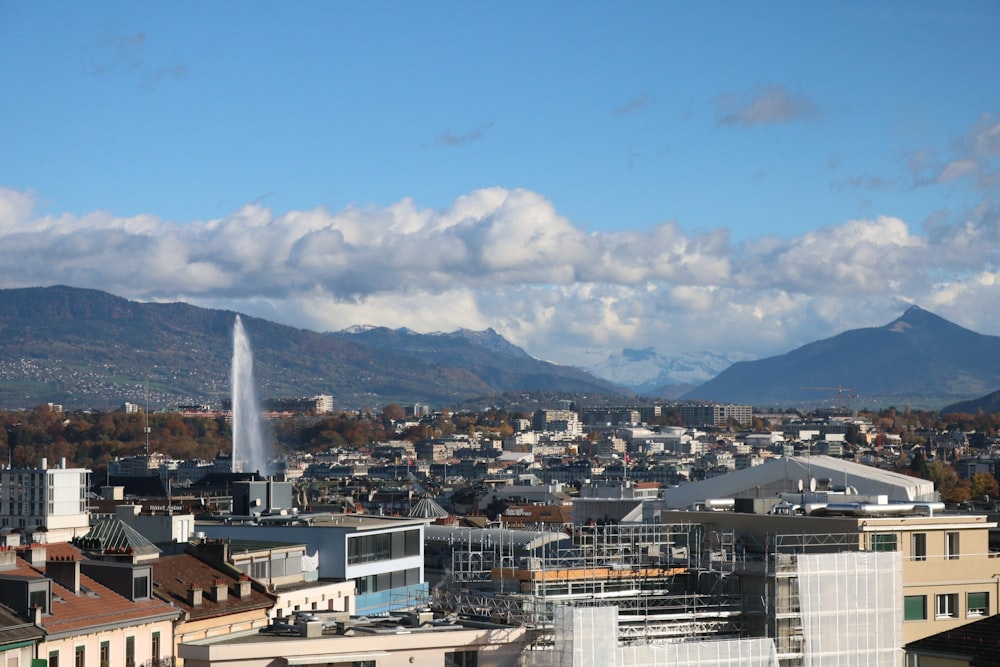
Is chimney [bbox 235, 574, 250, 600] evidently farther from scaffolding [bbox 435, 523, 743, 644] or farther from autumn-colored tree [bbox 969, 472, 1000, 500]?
autumn-colored tree [bbox 969, 472, 1000, 500]

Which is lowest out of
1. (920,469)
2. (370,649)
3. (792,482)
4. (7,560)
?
(920,469)

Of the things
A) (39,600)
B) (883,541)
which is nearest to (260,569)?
(39,600)

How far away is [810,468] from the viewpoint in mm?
69812

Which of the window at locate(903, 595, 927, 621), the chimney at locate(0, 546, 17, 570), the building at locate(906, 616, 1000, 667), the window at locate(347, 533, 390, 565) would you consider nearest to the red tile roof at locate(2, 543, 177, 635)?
the chimney at locate(0, 546, 17, 570)

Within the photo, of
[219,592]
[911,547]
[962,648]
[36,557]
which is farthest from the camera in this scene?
[219,592]

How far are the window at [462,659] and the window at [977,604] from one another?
13640 mm

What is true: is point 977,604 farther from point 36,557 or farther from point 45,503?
point 45,503

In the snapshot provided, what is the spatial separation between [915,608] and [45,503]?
141 feet

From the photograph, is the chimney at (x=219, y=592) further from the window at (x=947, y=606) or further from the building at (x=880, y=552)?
the window at (x=947, y=606)

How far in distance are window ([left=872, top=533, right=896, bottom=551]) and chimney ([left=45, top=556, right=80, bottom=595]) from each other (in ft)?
54.3

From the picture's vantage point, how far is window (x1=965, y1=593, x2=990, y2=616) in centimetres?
3900

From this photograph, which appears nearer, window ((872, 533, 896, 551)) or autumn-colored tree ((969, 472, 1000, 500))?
window ((872, 533, 896, 551))

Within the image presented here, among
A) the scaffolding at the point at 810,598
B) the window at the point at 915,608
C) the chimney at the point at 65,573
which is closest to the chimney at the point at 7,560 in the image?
the chimney at the point at 65,573

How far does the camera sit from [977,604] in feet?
129
